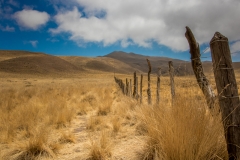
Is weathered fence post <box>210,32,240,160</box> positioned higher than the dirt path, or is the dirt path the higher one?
weathered fence post <box>210,32,240,160</box>

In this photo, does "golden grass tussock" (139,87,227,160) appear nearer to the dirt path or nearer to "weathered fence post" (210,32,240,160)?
"weathered fence post" (210,32,240,160)

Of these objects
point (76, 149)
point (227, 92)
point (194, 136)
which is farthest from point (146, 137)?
point (227, 92)

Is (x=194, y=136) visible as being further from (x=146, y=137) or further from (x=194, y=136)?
(x=146, y=137)

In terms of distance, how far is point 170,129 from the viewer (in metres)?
2.27

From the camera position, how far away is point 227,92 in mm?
1950

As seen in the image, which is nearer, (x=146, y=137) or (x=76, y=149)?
(x=146, y=137)

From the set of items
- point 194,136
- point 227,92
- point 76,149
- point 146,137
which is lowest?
point 76,149

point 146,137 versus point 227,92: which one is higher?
point 227,92

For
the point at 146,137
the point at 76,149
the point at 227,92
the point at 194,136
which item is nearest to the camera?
the point at 227,92

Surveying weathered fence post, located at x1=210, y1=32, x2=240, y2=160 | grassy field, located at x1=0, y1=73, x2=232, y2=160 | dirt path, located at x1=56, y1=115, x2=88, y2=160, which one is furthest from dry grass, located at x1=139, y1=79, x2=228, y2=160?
dirt path, located at x1=56, y1=115, x2=88, y2=160

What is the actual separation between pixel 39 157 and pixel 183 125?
98.0 inches

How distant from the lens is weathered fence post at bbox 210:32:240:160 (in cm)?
194

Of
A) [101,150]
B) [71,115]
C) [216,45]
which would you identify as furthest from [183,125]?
[71,115]

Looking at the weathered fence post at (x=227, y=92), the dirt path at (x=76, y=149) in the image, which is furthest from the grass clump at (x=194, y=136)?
the dirt path at (x=76, y=149)
